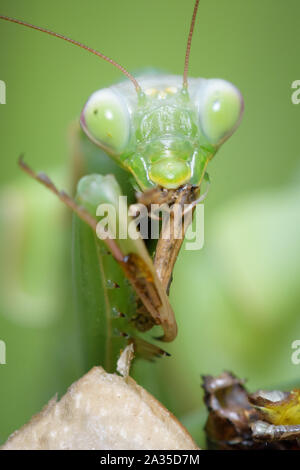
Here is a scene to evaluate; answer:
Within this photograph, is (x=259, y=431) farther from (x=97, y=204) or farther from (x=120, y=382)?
(x=97, y=204)

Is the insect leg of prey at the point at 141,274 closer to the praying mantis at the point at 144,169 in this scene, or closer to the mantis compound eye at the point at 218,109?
the praying mantis at the point at 144,169

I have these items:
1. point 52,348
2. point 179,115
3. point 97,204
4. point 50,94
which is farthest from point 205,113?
point 50,94

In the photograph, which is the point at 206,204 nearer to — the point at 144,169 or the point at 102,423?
the point at 144,169

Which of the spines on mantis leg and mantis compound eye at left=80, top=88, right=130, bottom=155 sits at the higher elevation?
mantis compound eye at left=80, top=88, right=130, bottom=155
